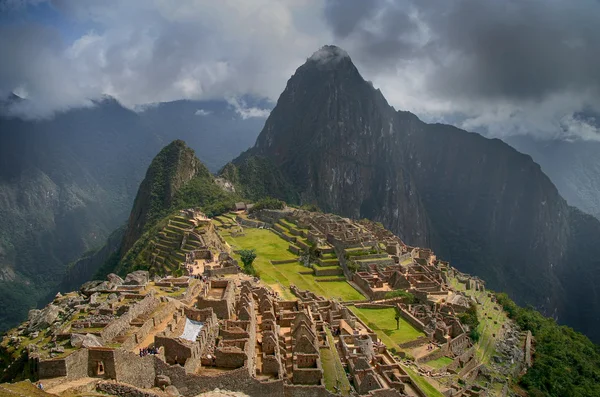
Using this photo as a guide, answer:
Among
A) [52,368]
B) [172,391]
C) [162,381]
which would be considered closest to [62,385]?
[52,368]

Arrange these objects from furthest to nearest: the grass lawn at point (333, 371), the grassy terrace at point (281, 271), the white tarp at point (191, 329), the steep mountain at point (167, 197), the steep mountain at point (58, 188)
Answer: the steep mountain at point (58, 188) < the steep mountain at point (167, 197) < the grassy terrace at point (281, 271) < the grass lawn at point (333, 371) < the white tarp at point (191, 329)

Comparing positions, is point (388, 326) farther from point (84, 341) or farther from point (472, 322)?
point (84, 341)

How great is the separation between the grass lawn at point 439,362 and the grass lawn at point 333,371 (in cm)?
1107

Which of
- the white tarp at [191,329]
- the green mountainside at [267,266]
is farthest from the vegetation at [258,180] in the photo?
the white tarp at [191,329]

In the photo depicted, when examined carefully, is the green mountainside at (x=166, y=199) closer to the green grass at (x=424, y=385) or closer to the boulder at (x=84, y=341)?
the green grass at (x=424, y=385)

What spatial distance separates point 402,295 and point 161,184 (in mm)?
71237

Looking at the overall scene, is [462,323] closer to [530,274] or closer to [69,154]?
[69,154]

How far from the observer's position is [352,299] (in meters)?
43.7

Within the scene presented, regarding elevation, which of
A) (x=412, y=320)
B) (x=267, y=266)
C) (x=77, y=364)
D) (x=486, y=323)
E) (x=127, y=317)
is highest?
(x=127, y=317)

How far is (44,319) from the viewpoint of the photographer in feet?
69.1

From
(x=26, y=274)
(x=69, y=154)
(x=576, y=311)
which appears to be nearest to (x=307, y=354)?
(x=26, y=274)

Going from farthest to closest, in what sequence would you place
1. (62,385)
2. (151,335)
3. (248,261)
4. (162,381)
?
1. (248,261)
2. (151,335)
3. (162,381)
4. (62,385)

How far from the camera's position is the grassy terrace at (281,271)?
1731 inches

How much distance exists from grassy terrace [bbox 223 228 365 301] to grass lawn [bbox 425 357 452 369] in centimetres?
1097
